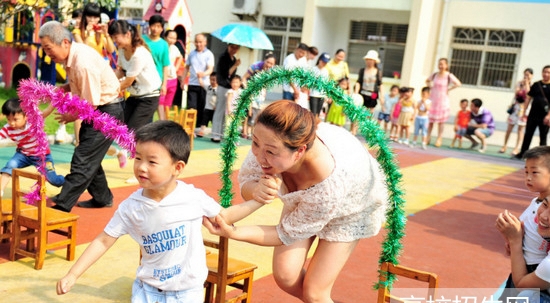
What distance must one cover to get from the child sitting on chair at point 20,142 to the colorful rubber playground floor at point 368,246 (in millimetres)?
499

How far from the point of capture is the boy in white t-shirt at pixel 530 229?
9.95 feet

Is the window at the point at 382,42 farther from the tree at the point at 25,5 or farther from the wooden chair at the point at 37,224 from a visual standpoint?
the wooden chair at the point at 37,224

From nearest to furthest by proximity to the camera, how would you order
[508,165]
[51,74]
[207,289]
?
[207,289]
[508,165]
[51,74]

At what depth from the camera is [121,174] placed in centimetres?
722

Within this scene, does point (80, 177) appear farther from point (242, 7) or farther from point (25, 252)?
point (242, 7)

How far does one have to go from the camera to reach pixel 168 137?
103 inches

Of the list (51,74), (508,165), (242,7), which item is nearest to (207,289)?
(508,165)

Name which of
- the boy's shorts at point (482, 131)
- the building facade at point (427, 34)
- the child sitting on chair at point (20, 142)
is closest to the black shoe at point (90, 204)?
the child sitting on chair at point (20, 142)

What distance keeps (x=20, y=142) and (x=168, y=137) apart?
313cm

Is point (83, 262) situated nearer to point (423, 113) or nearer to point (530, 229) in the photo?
point (530, 229)

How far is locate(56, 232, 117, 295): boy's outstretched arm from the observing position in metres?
2.45

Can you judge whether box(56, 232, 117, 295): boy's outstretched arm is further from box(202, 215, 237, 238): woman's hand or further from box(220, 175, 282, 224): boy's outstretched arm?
box(220, 175, 282, 224): boy's outstretched arm

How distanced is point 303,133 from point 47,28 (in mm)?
2822

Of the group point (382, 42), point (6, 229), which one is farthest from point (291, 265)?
point (382, 42)
